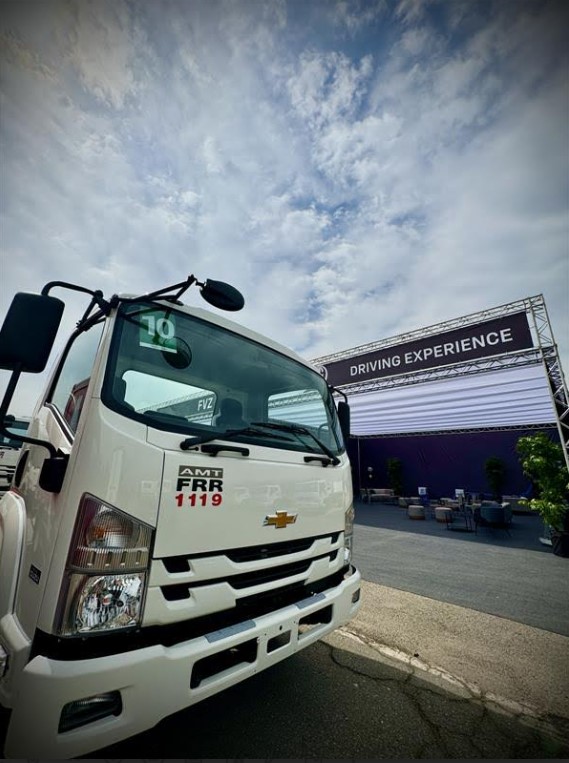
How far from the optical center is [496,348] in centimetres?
827

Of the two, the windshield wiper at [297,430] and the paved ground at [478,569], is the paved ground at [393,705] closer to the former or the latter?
the paved ground at [478,569]

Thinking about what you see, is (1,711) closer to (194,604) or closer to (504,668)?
(194,604)

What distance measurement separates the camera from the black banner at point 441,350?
806 cm

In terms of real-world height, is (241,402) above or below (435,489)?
above

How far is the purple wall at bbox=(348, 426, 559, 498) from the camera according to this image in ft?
47.1

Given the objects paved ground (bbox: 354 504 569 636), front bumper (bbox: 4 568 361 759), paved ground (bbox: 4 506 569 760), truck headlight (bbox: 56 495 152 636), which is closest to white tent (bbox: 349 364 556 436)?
paved ground (bbox: 354 504 569 636)

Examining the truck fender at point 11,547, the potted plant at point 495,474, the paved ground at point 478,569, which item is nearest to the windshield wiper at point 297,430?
the truck fender at point 11,547

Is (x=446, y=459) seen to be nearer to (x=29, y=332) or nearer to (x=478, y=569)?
(x=478, y=569)

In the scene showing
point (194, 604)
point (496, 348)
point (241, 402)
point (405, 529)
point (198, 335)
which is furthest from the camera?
point (405, 529)

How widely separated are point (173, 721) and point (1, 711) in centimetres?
102

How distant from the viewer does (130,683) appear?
1.10 meters

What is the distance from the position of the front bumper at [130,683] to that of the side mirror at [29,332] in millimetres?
1129

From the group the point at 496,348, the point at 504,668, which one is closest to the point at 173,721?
the point at 504,668

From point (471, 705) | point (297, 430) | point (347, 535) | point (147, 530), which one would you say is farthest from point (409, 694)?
point (147, 530)
